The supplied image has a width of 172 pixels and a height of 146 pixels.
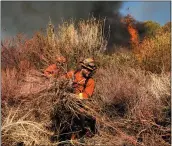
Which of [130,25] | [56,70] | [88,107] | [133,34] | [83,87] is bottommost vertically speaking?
[88,107]

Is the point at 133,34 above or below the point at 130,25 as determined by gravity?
below

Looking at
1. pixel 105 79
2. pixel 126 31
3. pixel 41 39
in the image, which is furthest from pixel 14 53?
pixel 126 31

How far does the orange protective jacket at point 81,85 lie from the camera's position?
25.3 ft

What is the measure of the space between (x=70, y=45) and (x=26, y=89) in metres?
6.34

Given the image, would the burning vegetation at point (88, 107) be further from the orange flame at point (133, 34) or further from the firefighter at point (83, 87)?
the orange flame at point (133, 34)

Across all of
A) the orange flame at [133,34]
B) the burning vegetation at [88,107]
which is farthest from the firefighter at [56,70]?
the orange flame at [133,34]

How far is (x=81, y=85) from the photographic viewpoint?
8234 millimetres

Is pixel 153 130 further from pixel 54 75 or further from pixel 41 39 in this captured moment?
pixel 41 39

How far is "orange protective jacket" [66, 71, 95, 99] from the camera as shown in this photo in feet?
25.3

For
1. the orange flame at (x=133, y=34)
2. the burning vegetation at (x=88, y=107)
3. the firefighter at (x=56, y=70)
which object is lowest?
the burning vegetation at (x=88, y=107)

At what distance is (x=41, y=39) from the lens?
13.8 metres

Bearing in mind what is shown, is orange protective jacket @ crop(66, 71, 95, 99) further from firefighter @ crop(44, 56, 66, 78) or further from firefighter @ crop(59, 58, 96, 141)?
firefighter @ crop(44, 56, 66, 78)

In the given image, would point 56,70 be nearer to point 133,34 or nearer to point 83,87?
point 83,87

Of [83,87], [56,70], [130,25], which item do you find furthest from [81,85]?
[130,25]
